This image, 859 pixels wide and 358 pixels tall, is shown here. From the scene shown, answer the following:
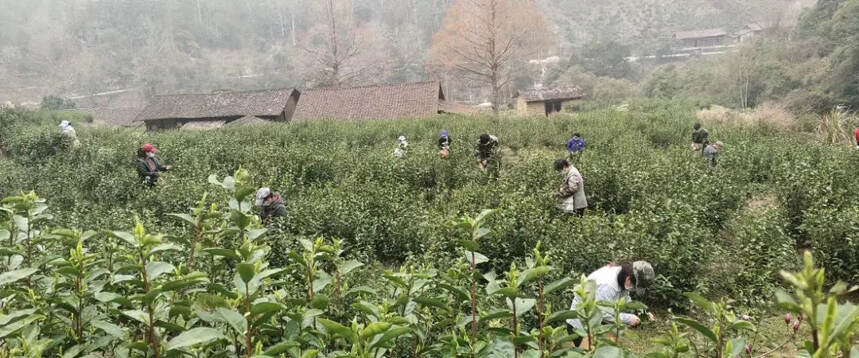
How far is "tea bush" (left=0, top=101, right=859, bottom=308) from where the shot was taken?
5.89 meters

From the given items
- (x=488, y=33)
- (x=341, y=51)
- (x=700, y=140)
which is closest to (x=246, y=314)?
(x=700, y=140)

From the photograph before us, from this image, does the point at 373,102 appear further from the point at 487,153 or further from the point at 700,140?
the point at 700,140

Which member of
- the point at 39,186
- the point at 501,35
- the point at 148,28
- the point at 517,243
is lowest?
the point at 517,243

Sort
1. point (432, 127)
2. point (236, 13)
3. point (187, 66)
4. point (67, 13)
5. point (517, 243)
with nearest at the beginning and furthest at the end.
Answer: point (517, 243) → point (432, 127) → point (187, 66) → point (67, 13) → point (236, 13)

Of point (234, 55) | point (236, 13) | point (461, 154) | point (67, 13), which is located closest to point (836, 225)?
point (461, 154)

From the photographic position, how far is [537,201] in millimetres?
7965

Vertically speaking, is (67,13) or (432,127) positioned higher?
(67,13)

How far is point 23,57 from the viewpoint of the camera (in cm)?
7462

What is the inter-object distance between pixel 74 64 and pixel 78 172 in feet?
258

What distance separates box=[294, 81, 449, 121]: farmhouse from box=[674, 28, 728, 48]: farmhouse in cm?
4964

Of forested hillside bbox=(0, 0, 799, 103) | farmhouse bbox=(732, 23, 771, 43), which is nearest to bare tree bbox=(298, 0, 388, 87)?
forested hillside bbox=(0, 0, 799, 103)

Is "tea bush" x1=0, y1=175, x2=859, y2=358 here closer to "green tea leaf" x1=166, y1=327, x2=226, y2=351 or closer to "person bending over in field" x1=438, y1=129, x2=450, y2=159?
"green tea leaf" x1=166, y1=327, x2=226, y2=351

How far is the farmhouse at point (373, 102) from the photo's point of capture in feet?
90.0

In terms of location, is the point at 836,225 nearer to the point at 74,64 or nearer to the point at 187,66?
the point at 187,66
